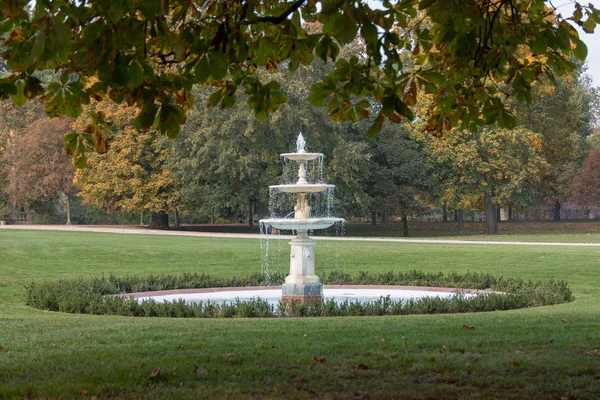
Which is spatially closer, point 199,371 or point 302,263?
point 199,371

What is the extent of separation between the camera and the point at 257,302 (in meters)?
13.6

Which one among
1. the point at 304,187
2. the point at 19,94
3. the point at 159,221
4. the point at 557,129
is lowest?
A: the point at 159,221

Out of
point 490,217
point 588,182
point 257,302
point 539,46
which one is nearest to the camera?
point 539,46

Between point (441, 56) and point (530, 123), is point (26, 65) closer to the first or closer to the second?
point (441, 56)

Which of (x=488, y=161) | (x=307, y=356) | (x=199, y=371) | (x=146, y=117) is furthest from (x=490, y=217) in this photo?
(x=146, y=117)

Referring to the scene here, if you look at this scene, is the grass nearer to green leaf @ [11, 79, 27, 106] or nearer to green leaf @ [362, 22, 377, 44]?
green leaf @ [11, 79, 27, 106]

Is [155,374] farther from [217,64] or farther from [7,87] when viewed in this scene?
[217,64]

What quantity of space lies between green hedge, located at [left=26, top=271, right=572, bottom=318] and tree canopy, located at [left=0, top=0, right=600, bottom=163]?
20.7 feet

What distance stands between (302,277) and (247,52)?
1044 centimetres

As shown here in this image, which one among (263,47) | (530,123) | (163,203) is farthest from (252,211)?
(263,47)

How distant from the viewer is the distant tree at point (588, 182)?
53062mm

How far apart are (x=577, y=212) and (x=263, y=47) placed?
3031 inches

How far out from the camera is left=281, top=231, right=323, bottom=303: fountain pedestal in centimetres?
1575

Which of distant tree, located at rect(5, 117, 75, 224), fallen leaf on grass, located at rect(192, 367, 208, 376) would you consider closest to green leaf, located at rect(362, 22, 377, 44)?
fallen leaf on grass, located at rect(192, 367, 208, 376)
